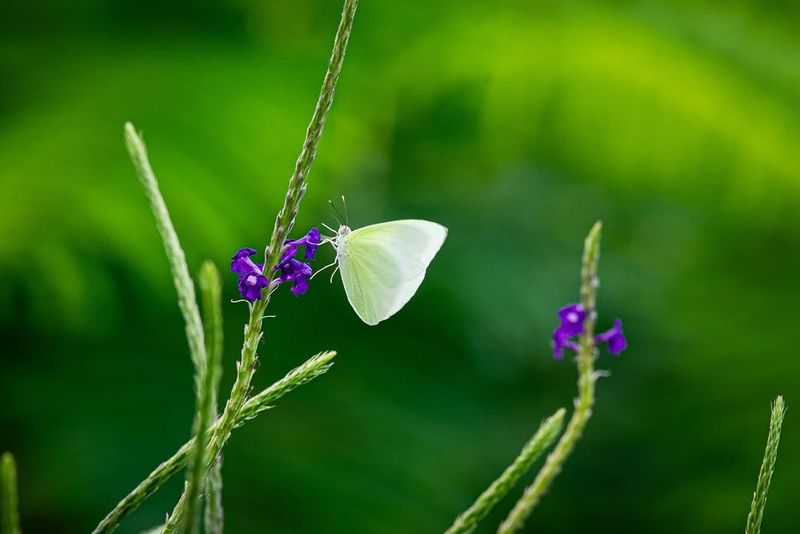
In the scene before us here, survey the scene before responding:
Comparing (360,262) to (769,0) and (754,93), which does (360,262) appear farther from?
(769,0)

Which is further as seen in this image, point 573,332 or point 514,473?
point 573,332

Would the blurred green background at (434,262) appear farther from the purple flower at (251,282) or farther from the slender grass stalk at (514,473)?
the slender grass stalk at (514,473)

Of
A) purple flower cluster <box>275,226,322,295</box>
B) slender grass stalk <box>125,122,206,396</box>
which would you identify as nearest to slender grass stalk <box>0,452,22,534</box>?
slender grass stalk <box>125,122,206,396</box>

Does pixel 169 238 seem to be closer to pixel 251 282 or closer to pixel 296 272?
pixel 251 282

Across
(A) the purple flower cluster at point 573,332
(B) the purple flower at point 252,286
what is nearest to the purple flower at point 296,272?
(B) the purple flower at point 252,286

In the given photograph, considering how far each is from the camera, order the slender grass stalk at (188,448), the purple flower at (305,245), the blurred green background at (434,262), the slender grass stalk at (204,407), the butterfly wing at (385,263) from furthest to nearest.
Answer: the blurred green background at (434,262) → the butterfly wing at (385,263) → the purple flower at (305,245) → the slender grass stalk at (188,448) → the slender grass stalk at (204,407)

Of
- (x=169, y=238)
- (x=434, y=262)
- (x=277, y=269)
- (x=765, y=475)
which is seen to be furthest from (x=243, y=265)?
(x=434, y=262)

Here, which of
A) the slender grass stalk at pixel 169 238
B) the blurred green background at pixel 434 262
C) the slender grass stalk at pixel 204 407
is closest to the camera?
the slender grass stalk at pixel 204 407

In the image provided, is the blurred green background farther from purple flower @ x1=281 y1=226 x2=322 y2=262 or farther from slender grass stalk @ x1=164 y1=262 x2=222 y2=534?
slender grass stalk @ x1=164 y1=262 x2=222 y2=534
